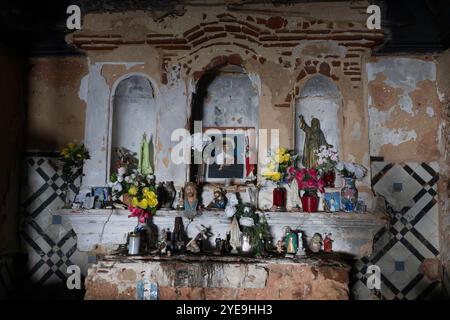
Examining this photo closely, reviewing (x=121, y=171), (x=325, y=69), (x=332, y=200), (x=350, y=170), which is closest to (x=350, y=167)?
(x=350, y=170)

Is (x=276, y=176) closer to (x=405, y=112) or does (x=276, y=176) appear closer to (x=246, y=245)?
(x=246, y=245)

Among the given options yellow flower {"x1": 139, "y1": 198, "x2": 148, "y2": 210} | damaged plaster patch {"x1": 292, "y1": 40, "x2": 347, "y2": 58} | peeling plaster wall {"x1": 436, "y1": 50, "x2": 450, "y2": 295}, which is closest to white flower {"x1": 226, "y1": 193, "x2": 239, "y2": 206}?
yellow flower {"x1": 139, "y1": 198, "x2": 148, "y2": 210}

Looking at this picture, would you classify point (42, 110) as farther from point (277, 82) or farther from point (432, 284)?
point (432, 284)

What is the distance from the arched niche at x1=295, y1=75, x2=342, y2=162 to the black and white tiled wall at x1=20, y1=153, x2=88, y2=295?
2.92 m

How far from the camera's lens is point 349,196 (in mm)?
5316

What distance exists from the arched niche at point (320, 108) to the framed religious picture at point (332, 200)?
637mm

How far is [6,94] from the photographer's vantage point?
5.69 meters

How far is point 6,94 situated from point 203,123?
97.9 inches

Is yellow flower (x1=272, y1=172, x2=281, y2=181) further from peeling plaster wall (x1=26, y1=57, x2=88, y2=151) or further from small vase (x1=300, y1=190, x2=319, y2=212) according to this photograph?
peeling plaster wall (x1=26, y1=57, x2=88, y2=151)

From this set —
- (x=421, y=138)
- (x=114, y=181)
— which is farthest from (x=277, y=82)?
(x=114, y=181)

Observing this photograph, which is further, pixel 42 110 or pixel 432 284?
pixel 42 110

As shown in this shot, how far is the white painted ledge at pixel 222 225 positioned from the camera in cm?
527

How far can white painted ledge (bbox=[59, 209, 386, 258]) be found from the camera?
5273mm

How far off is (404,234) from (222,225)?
2.21 metres
